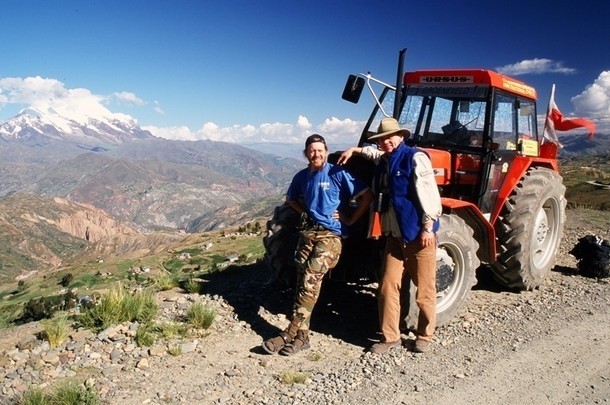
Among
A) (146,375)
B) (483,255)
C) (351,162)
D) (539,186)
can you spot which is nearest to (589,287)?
(539,186)

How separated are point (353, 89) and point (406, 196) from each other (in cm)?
235

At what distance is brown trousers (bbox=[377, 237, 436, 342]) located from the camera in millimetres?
5227

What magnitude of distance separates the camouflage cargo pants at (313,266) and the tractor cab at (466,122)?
209 cm

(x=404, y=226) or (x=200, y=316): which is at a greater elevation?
(x=404, y=226)

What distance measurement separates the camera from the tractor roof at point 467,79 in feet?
22.7

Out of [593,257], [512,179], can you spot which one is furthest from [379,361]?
[593,257]

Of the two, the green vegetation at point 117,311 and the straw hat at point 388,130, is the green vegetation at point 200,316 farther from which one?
→ the straw hat at point 388,130

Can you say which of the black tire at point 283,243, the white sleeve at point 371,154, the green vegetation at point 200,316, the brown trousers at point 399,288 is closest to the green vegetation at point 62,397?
the green vegetation at point 200,316

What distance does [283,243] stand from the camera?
629 cm

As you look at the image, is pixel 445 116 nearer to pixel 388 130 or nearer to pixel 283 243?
pixel 388 130

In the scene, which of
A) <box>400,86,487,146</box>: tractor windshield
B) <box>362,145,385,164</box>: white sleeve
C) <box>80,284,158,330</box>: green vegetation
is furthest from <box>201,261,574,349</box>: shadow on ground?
<box>400,86,487,146</box>: tractor windshield

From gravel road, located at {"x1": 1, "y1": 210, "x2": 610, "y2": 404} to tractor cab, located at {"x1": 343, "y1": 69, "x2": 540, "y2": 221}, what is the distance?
6.15 ft

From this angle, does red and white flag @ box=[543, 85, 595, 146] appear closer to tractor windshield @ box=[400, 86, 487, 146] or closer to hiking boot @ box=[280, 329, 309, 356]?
tractor windshield @ box=[400, 86, 487, 146]

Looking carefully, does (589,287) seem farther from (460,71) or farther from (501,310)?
(460,71)
